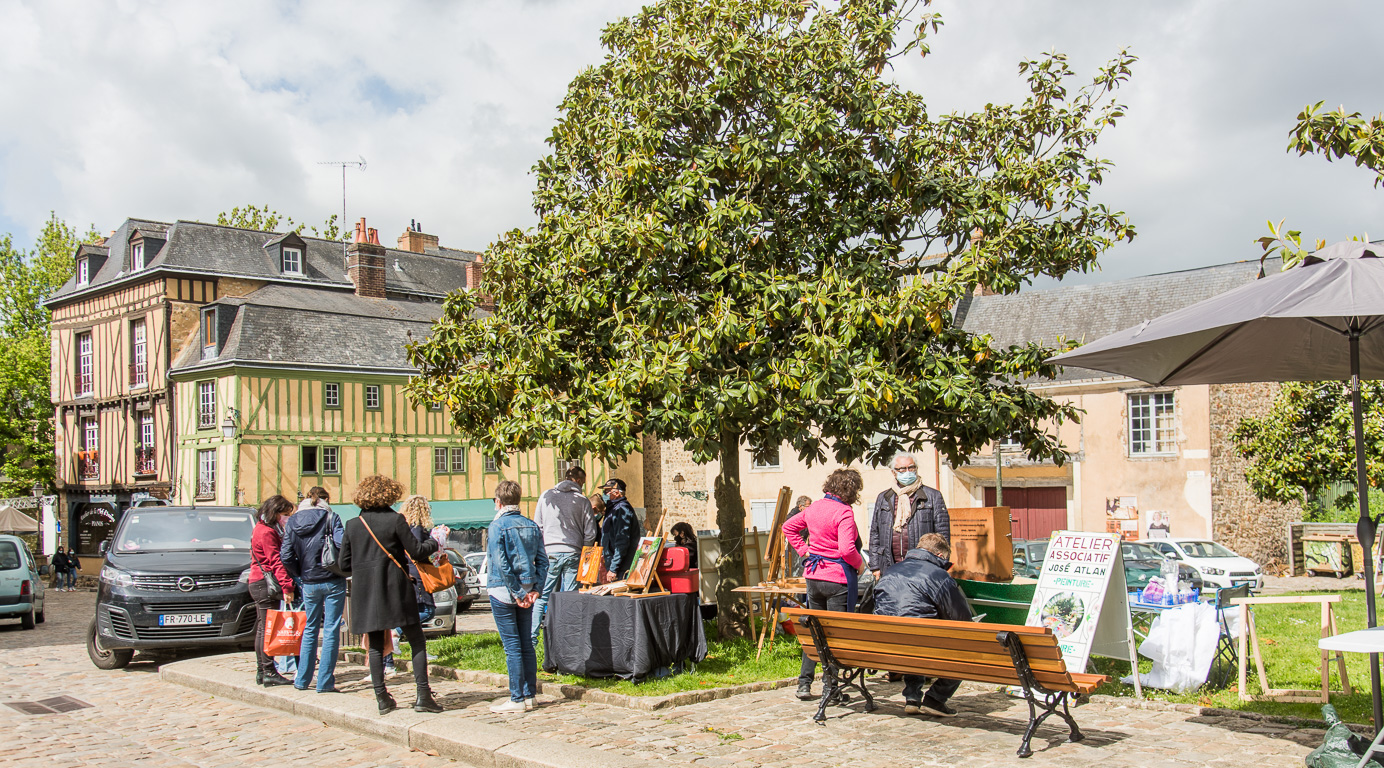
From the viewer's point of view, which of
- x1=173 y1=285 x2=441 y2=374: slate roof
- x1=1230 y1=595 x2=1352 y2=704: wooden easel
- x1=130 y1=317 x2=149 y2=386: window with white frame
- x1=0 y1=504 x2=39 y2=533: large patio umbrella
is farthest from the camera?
x1=130 y1=317 x2=149 y2=386: window with white frame

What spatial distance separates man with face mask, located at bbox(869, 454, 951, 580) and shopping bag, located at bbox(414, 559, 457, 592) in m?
3.36

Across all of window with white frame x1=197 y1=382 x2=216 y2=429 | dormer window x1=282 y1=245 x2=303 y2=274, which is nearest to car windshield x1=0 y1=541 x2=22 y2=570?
window with white frame x1=197 y1=382 x2=216 y2=429

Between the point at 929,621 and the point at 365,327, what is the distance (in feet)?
98.9

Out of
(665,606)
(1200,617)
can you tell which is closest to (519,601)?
(665,606)

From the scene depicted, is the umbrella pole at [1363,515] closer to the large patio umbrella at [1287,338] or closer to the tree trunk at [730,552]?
the large patio umbrella at [1287,338]

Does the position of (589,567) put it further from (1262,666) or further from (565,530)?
(1262,666)

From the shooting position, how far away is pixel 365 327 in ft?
112

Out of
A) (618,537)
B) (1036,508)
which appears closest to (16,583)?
(618,537)

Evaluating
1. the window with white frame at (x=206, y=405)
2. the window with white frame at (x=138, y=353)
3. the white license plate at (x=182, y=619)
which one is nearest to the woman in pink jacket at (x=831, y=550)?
the white license plate at (x=182, y=619)

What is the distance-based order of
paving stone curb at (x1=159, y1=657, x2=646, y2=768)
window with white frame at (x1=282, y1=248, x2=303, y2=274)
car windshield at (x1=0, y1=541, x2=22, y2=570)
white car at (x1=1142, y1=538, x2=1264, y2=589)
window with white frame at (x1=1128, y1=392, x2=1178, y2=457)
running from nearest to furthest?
paving stone curb at (x1=159, y1=657, x2=646, y2=768) < car windshield at (x1=0, y1=541, x2=22, y2=570) < white car at (x1=1142, y1=538, x2=1264, y2=589) < window with white frame at (x1=1128, y1=392, x2=1178, y2=457) < window with white frame at (x1=282, y1=248, x2=303, y2=274)

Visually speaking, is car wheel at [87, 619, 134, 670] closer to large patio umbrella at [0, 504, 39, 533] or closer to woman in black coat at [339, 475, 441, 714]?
woman in black coat at [339, 475, 441, 714]

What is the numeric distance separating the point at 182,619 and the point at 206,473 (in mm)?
21403

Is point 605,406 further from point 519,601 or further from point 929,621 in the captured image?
point 929,621

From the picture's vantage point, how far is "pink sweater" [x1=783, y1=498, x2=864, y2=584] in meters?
7.98
